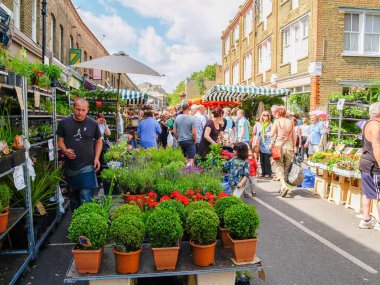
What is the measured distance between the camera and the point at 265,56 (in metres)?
26.4

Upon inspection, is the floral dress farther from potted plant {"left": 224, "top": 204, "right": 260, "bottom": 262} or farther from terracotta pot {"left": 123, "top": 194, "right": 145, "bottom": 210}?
potted plant {"left": 224, "top": 204, "right": 260, "bottom": 262}

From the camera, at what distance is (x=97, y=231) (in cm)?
354

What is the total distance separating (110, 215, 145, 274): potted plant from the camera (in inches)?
137

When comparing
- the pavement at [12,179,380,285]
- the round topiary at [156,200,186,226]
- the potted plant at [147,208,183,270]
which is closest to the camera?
the potted plant at [147,208,183,270]

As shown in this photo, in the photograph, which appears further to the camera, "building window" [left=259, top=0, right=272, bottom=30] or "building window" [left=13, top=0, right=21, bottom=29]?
"building window" [left=259, top=0, right=272, bottom=30]

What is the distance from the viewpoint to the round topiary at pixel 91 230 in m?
3.52

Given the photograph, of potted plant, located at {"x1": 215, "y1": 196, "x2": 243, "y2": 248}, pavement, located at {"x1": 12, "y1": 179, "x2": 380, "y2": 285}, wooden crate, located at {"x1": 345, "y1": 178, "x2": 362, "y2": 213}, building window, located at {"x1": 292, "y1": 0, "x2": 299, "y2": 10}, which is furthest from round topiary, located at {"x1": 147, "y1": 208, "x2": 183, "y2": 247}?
building window, located at {"x1": 292, "y1": 0, "x2": 299, "y2": 10}

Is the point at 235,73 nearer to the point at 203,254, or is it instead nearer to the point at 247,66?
the point at 247,66

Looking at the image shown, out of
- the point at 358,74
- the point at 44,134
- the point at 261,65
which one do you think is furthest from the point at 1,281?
the point at 261,65

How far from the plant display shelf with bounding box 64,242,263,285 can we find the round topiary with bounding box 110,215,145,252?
0.72ft

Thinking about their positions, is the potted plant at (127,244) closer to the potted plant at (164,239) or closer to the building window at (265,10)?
the potted plant at (164,239)

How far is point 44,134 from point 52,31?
50.1 ft

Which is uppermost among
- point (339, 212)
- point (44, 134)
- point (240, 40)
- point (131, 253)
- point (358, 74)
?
point (240, 40)

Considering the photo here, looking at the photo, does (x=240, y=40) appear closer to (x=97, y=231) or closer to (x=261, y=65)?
(x=261, y=65)
